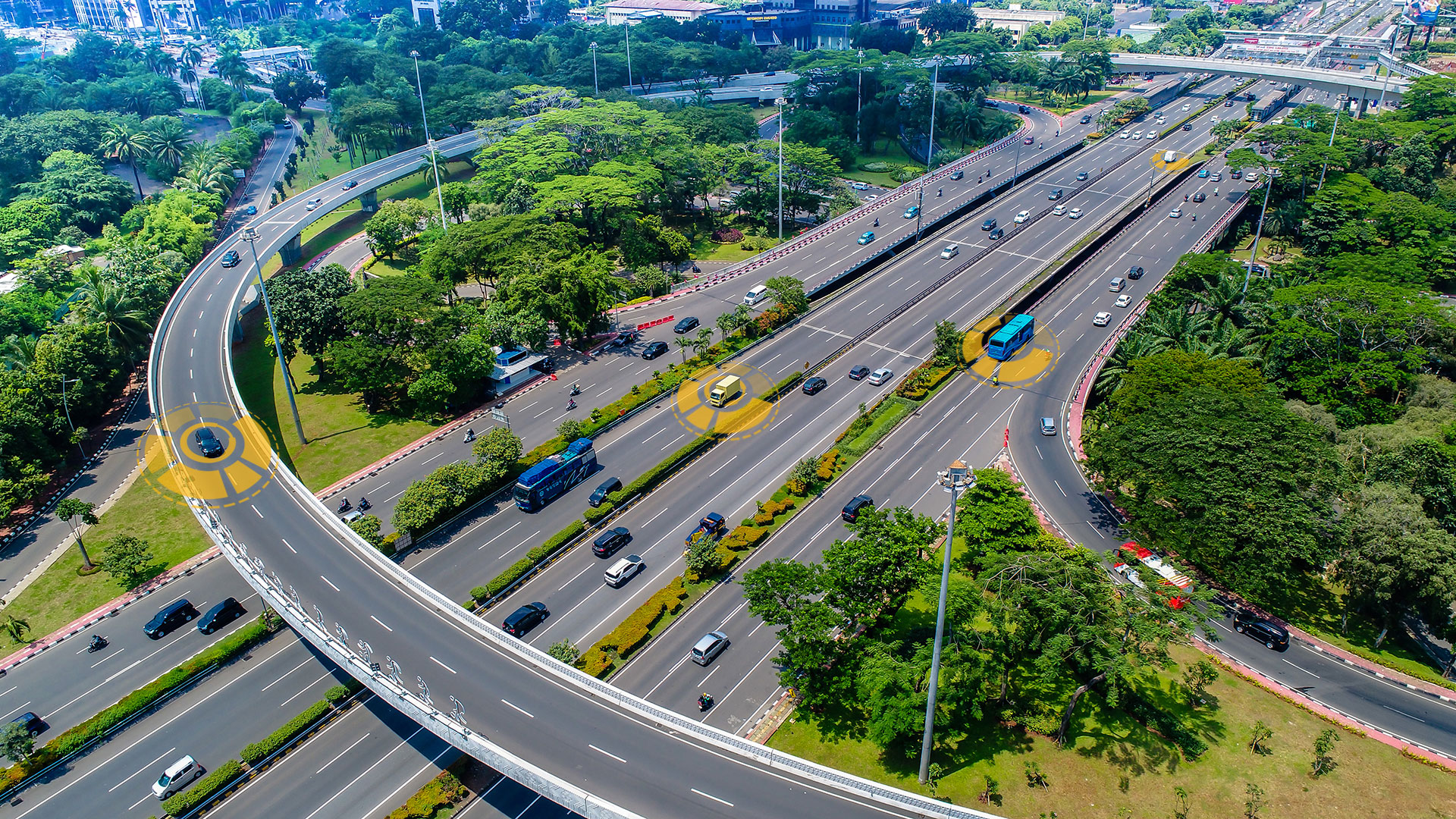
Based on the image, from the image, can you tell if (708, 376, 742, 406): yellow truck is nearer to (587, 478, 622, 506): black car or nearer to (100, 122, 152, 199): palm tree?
(587, 478, 622, 506): black car

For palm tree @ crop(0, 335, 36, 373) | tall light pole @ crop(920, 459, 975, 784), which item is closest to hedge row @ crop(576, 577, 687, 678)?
tall light pole @ crop(920, 459, 975, 784)

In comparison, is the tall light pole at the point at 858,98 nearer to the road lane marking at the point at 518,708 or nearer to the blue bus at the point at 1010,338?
the blue bus at the point at 1010,338

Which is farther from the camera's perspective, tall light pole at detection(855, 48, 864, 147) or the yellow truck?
tall light pole at detection(855, 48, 864, 147)

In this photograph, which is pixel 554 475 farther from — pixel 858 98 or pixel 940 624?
pixel 858 98

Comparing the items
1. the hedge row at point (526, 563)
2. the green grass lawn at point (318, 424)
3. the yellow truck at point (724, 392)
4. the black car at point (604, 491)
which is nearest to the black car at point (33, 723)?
the green grass lawn at point (318, 424)

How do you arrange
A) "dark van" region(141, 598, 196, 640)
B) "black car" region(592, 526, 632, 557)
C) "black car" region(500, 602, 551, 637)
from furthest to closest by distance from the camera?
"black car" region(592, 526, 632, 557) → "dark van" region(141, 598, 196, 640) → "black car" region(500, 602, 551, 637)

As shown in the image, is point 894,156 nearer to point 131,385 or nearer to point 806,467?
point 806,467

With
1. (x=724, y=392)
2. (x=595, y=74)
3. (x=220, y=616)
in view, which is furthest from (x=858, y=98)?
(x=220, y=616)
